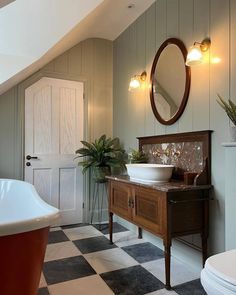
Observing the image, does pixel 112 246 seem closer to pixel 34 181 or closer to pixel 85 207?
pixel 85 207

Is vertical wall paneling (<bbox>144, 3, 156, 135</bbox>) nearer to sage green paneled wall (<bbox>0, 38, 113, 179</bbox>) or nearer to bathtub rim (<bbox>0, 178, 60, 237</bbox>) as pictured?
sage green paneled wall (<bbox>0, 38, 113, 179</bbox>)

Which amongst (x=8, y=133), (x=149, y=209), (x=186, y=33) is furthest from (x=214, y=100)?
(x=8, y=133)

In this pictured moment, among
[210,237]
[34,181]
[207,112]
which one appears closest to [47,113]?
[34,181]

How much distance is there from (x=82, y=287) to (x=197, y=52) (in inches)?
83.9

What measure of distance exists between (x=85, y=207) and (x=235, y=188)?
8.10ft

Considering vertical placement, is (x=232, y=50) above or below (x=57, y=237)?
above

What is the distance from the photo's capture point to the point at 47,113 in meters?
3.37

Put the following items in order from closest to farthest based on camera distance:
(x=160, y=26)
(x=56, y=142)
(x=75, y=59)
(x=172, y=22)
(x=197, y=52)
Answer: (x=197, y=52) → (x=172, y=22) → (x=160, y=26) → (x=56, y=142) → (x=75, y=59)

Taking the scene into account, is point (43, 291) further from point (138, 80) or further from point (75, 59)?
point (75, 59)

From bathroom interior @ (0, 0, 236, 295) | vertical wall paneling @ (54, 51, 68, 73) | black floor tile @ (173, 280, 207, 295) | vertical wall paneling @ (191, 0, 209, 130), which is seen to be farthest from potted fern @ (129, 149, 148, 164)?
vertical wall paneling @ (54, 51, 68, 73)

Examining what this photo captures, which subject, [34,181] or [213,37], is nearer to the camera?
[213,37]

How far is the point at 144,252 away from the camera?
2.54 metres

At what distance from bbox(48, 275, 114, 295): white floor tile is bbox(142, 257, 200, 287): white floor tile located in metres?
0.48

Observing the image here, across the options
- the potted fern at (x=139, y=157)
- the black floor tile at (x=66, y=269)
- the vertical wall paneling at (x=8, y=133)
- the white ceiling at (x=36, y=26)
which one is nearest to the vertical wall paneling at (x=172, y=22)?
the white ceiling at (x=36, y=26)
